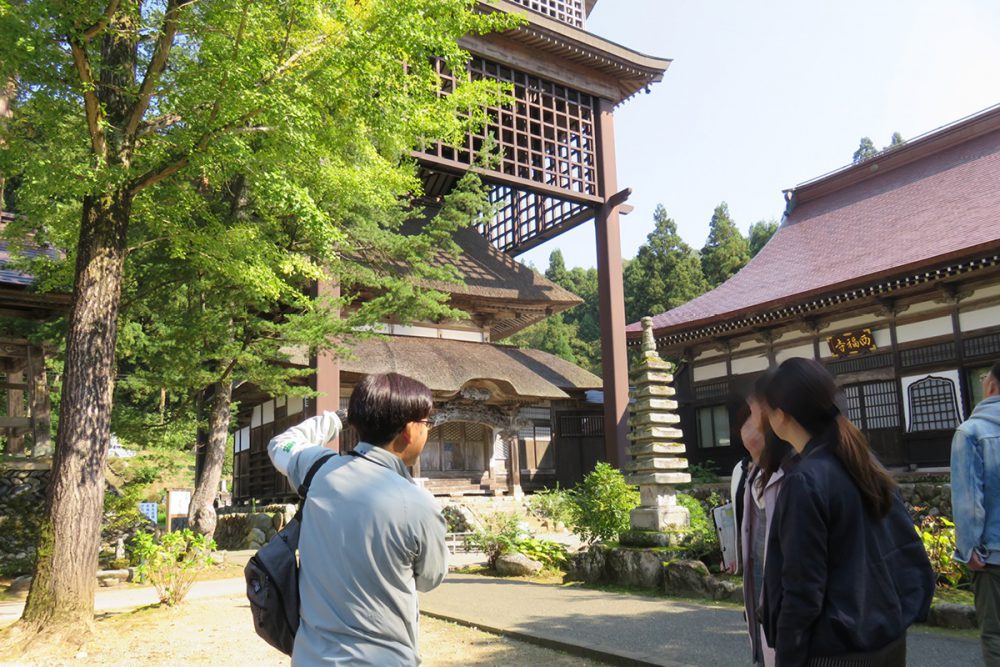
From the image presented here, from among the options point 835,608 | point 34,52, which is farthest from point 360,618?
point 34,52

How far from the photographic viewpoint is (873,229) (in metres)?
16.9

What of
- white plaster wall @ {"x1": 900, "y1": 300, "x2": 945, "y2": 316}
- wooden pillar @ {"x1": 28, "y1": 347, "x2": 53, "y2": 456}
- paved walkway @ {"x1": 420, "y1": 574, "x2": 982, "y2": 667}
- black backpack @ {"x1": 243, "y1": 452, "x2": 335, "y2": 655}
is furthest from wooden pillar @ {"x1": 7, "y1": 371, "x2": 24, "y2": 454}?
white plaster wall @ {"x1": 900, "y1": 300, "x2": 945, "y2": 316}

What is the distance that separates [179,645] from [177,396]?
8.30 metres

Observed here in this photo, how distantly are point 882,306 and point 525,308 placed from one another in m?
8.90

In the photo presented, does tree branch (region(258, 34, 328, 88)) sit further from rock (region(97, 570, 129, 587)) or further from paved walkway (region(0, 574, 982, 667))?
rock (region(97, 570, 129, 587))

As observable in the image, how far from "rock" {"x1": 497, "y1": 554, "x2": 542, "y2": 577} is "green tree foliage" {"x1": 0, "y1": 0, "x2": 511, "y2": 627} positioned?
16.1 feet

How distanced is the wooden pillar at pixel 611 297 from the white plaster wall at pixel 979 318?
7.28 m

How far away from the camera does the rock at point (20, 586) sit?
10260 millimetres

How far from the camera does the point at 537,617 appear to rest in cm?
697

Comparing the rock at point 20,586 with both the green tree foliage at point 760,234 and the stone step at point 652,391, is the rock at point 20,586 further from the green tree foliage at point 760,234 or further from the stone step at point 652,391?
the green tree foliage at point 760,234

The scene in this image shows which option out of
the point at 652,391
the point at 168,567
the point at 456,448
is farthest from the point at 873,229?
the point at 168,567

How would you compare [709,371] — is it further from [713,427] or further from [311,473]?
[311,473]

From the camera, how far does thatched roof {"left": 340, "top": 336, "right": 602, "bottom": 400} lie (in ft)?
55.9

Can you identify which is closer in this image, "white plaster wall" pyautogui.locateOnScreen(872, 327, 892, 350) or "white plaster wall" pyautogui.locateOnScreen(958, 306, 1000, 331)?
"white plaster wall" pyautogui.locateOnScreen(958, 306, 1000, 331)
